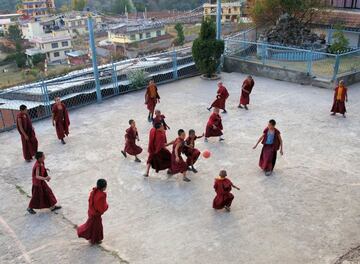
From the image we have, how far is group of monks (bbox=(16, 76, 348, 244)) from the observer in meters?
6.22

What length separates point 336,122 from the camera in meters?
11.0

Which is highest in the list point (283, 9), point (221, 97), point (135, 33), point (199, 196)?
point (283, 9)

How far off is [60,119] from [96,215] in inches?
179

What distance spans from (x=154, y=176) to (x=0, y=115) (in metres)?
5.52

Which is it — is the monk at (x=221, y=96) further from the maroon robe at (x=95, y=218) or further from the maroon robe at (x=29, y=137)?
the maroon robe at (x=95, y=218)

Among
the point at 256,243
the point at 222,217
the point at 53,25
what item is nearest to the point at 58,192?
the point at 222,217

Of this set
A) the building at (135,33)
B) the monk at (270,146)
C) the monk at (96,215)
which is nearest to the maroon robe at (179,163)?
the monk at (270,146)

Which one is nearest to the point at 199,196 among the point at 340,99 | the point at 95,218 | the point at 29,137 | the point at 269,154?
the point at 269,154

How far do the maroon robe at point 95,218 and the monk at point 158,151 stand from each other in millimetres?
2281

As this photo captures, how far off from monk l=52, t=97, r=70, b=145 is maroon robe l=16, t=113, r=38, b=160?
31.3 inches

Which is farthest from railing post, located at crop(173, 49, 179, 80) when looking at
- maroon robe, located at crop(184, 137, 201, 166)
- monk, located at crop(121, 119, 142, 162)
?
maroon robe, located at crop(184, 137, 201, 166)

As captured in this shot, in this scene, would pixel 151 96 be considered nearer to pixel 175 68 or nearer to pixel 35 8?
pixel 175 68

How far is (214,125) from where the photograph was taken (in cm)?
970

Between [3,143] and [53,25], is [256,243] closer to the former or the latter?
[3,143]
